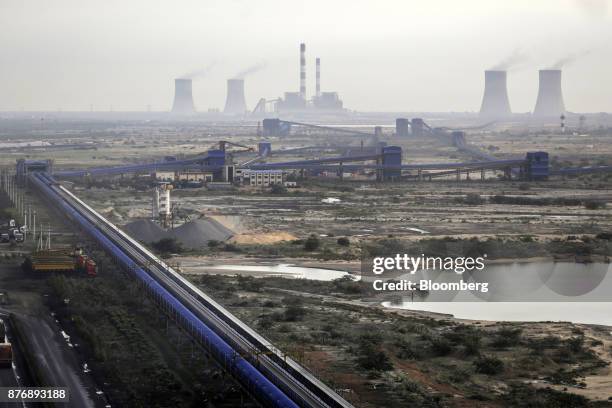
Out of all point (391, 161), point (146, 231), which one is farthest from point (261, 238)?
point (391, 161)

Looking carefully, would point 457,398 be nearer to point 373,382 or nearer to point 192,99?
point 373,382

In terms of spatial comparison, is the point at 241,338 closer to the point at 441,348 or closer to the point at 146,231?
the point at 441,348

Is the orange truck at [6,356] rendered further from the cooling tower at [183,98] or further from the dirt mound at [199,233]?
the cooling tower at [183,98]

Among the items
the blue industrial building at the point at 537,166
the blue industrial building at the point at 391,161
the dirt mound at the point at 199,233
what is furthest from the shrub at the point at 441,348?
the blue industrial building at the point at 391,161

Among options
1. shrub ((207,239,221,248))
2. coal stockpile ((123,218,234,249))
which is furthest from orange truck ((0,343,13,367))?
shrub ((207,239,221,248))

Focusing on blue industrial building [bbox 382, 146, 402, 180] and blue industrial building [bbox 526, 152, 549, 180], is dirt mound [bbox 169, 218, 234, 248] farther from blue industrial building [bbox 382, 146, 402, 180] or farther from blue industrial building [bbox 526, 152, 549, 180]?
blue industrial building [bbox 526, 152, 549, 180]

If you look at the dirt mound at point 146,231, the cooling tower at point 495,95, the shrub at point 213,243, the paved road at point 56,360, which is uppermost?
the cooling tower at point 495,95
